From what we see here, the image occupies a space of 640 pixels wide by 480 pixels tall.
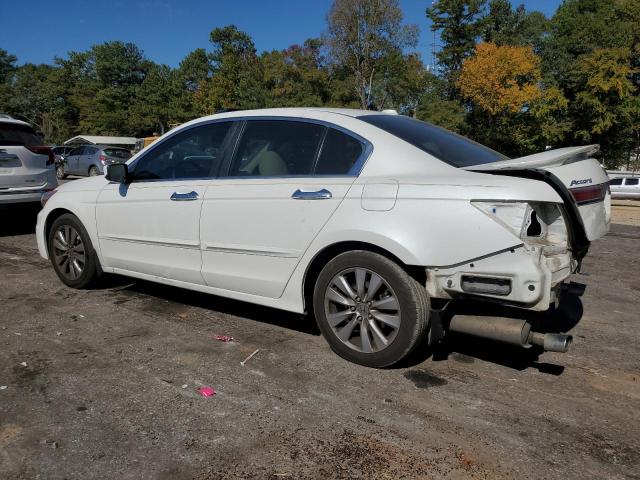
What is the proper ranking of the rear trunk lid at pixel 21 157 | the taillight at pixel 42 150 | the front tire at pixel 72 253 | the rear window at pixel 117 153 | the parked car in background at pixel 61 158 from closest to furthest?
the front tire at pixel 72 253, the rear trunk lid at pixel 21 157, the taillight at pixel 42 150, the rear window at pixel 117 153, the parked car in background at pixel 61 158

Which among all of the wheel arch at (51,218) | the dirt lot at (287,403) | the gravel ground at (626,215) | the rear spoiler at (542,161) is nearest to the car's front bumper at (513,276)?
the dirt lot at (287,403)

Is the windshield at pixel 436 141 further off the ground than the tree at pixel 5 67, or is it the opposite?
the tree at pixel 5 67

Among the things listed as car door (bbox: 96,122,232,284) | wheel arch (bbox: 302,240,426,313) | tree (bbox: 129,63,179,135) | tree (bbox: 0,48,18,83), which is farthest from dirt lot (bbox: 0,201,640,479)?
tree (bbox: 0,48,18,83)

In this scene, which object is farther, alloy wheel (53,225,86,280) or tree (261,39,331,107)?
tree (261,39,331,107)

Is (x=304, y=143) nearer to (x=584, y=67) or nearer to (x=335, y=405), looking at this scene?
(x=335, y=405)

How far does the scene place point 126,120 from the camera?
76750 millimetres

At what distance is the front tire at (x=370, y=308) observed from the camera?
312 centimetres

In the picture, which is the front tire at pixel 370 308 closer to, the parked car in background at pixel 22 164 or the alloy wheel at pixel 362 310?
the alloy wheel at pixel 362 310

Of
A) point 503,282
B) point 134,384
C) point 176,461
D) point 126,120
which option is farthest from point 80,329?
point 126,120

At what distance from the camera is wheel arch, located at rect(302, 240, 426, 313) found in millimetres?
3184

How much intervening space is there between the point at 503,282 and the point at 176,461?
185cm

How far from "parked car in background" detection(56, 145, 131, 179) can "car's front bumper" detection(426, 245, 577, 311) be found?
73.0 ft

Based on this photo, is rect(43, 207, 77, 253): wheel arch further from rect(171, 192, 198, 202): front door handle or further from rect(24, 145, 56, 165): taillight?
rect(24, 145, 56, 165): taillight

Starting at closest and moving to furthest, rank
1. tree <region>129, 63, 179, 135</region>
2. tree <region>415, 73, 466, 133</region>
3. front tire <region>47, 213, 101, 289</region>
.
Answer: front tire <region>47, 213, 101, 289</region> < tree <region>415, 73, 466, 133</region> < tree <region>129, 63, 179, 135</region>
